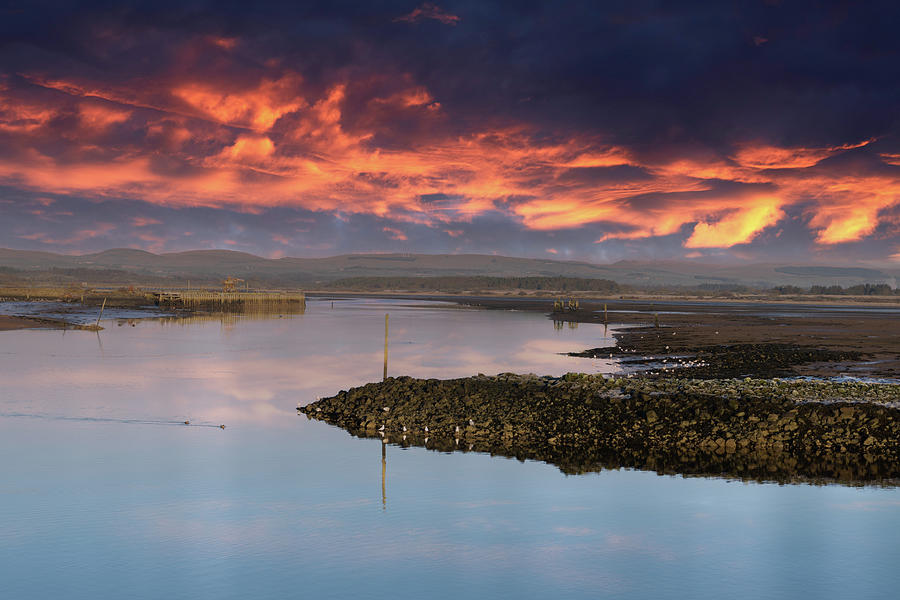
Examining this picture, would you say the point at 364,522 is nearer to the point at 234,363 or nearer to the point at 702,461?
the point at 702,461

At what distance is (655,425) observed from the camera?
23125mm

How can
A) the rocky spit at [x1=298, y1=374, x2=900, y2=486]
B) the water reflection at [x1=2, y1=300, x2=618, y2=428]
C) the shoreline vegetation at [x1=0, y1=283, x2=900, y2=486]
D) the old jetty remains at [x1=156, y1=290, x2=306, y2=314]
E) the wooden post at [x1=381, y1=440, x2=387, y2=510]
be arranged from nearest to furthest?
the wooden post at [x1=381, y1=440, x2=387, y2=510] → the rocky spit at [x1=298, y1=374, x2=900, y2=486] → the shoreline vegetation at [x1=0, y1=283, x2=900, y2=486] → the water reflection at [x1=2, y1=300, x2=618, y2=428] → the old jetty remains at [x1=156, y1=290, x2=306, y2=314]

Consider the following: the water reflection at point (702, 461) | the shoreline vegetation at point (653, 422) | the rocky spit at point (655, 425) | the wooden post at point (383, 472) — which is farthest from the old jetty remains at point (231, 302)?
the water reflection at point (702, 461)

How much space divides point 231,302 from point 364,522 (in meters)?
106

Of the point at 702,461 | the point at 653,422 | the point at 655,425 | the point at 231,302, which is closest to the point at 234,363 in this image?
the point at 653,422

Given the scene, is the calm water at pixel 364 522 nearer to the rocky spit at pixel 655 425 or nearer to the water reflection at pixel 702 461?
the water reflection at pixel 702 461

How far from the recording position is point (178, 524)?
15688 millimetres

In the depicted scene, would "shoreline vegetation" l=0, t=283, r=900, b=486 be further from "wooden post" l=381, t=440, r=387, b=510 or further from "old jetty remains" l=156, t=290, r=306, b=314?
"old jetty remains" l=156, t=290, r=306, b=314

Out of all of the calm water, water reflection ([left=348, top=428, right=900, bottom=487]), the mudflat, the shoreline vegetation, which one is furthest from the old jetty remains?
water reflection ([left=348, top=428, right=900, bottom=487])

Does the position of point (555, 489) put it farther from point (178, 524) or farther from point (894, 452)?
point (894, 452)

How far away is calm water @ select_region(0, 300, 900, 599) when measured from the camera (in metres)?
13.0

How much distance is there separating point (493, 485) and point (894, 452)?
11.4 m

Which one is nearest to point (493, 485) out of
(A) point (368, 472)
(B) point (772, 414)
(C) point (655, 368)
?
(A) point (368, 472)

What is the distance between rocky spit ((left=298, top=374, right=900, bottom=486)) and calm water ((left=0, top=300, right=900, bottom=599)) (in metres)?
A: 1.27
